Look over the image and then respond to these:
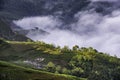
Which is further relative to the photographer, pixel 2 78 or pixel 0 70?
pixel 0 70

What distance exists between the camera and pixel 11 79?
588 feet

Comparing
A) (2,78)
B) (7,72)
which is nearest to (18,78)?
(7,72)

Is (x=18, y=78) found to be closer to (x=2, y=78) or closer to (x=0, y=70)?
(x=0, y=70)

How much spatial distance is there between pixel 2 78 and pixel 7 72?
1755 cm

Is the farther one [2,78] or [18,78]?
[18,78]

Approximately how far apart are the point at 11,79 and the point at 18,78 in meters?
16.9

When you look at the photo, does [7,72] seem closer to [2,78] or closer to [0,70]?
[0,70]

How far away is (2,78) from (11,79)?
8.04 m

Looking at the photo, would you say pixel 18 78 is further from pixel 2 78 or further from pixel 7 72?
pixel 2 78

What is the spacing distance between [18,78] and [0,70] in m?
12.7

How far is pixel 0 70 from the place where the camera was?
18862cm

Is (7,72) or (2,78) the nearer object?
(2,78)

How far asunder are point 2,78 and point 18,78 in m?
24.6

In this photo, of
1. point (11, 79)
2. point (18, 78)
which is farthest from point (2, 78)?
point (18, 78)
